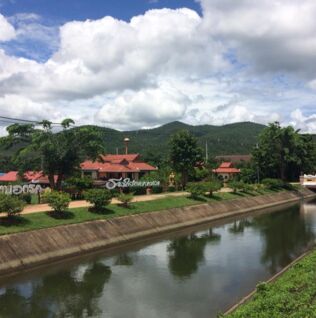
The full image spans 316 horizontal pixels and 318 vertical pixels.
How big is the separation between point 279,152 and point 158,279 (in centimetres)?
6918

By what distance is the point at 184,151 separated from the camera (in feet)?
225

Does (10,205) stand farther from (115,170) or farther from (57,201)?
(115,170)

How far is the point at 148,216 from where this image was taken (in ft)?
149

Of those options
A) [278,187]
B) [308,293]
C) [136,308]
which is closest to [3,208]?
[136,308]

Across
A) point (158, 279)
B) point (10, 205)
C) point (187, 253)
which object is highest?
point (10, 205)

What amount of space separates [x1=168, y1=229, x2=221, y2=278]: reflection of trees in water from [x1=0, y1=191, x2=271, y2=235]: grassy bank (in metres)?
6.47

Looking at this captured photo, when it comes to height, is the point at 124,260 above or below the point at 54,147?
below

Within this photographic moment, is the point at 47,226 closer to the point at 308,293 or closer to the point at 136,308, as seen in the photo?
the point at 136,308

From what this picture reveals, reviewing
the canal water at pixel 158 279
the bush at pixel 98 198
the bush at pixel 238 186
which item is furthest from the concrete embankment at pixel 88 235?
the bush at pixel 238 186

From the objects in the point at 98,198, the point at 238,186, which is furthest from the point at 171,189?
the point at 98,198

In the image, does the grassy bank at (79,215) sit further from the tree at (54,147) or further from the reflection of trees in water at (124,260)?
the tree at (54,147)

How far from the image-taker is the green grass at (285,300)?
1595cm

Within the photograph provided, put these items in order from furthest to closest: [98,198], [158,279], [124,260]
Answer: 1. [98,198]
2. [124,260]
3. [158,279]

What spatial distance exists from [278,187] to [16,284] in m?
68.7
